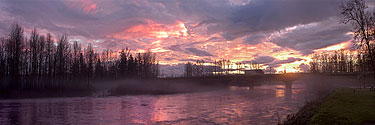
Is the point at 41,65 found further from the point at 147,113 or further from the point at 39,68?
the point at 147,113

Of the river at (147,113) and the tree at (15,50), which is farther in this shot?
the tree at (15,50)

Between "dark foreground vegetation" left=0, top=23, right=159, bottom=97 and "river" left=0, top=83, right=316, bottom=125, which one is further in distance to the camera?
"dark foreground vegetation" left=0, top=23, right=159, bottom=97

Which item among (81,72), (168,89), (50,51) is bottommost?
(168,89)

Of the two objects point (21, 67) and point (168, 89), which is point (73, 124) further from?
point (168, 89)

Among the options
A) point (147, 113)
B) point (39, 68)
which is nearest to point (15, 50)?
point (39, 68)

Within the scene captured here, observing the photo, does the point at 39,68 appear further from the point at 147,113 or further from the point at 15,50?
the point at 147,113

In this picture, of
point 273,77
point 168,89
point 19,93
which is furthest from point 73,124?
point 273,77

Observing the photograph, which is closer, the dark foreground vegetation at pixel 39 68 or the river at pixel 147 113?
the river at pixel 147 113

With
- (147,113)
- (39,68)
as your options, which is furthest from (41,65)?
(147,113)

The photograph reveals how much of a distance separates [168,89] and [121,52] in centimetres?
4613

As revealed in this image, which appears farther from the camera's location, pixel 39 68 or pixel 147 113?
pixel 39 68

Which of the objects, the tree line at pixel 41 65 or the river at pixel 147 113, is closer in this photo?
the river at pixel 147 113

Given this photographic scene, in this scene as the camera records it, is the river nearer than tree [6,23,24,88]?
Yes

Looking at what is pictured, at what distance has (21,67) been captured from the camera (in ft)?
282
